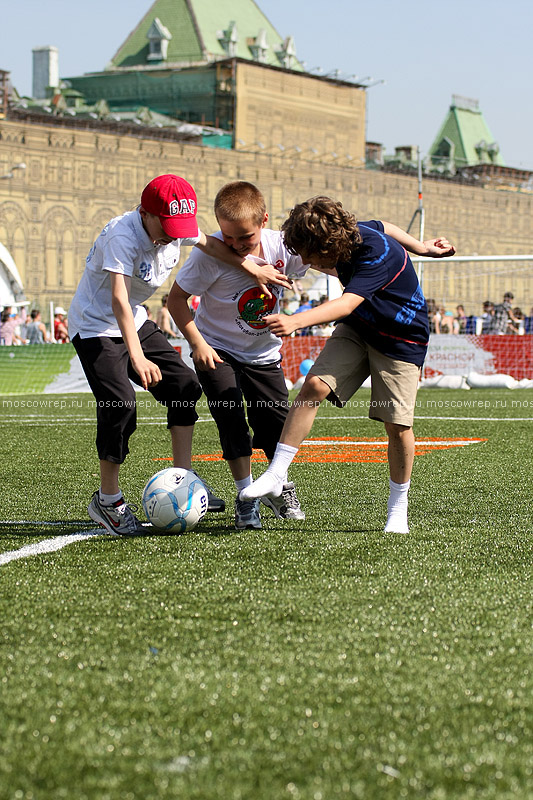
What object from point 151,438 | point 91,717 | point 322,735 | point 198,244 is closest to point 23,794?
point 91,717

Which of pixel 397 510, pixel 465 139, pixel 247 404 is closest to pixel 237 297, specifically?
pixel 247 404

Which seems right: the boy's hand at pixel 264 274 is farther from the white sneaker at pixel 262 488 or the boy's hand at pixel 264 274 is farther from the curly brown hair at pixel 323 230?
the white sneaker at pixel 262 488

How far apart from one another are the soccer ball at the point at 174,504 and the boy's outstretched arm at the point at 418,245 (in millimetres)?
1443

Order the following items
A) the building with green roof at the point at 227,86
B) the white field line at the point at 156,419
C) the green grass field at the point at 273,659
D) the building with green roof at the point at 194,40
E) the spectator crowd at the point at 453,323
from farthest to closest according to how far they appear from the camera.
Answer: the building with green roof at the point at 194,40 → the building with green roof at the point at 227,86 → the spectator crowd at the point at 453,323 → the white field line at the point at 156,419 → the green grass field at the point at 273,659

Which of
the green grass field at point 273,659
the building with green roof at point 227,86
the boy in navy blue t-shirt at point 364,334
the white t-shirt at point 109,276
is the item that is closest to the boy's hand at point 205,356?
the white t-shirt at point 109,276

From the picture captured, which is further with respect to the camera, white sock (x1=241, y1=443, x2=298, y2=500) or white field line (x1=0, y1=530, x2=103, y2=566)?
white sock (x1=241, y1=443, x2=298, y2=500)

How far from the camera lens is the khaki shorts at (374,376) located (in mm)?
4551

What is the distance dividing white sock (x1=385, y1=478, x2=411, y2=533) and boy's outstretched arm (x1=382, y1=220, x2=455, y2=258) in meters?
1.04

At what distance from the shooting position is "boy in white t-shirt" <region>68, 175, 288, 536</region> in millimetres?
4535

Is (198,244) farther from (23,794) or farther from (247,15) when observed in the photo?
(247,15)

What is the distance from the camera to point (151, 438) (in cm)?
966

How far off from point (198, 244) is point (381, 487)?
6.93 feet

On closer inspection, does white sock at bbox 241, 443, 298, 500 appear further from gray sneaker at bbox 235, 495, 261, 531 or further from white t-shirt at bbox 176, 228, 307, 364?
white t-shirt at bbox 176, 228, 307, 364

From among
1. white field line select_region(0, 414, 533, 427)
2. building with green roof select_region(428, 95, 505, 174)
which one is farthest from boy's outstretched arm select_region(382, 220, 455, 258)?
building with green roof select_region(428, 95, 505, 174)
